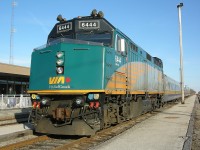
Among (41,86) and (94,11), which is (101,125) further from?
(94,11)

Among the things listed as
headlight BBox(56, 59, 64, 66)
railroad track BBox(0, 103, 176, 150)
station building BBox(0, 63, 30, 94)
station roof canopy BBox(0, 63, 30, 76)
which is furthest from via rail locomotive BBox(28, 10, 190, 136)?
station building BBox(0, 63, 30, 94)

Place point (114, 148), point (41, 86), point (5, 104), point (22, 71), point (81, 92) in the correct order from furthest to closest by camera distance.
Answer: point (22, 71), point (5, 104), point (41, 86), point (81, 92), point (114, 148)

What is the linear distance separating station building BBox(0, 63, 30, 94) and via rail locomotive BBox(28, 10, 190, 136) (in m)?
15.8

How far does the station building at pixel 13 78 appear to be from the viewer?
85.0 ft

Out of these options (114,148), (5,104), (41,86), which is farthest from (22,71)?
(114,148)

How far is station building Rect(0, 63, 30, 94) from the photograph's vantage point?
25.9 m

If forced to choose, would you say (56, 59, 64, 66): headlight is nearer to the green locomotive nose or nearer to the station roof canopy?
the green locomotive nose

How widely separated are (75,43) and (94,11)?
1742 mm

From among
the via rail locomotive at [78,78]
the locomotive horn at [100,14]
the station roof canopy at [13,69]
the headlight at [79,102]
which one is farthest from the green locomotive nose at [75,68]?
the station roof canopy at [13,69]

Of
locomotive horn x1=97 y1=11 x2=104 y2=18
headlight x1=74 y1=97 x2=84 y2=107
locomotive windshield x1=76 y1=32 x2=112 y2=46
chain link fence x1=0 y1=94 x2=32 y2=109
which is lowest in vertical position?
chain link fence x1=0 y1=94 x2=32 y2=109

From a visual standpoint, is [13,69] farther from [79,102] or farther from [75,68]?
[79,102]

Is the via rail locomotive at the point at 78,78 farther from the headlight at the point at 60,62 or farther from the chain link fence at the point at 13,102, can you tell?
the chain link fence at the point at 13,102

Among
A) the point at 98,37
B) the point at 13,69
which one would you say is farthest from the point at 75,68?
the point at 13,69

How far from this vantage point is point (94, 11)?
34.6 feet
